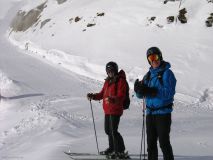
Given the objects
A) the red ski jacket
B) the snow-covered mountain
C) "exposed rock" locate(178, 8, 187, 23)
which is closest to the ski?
the snow-covered mountain

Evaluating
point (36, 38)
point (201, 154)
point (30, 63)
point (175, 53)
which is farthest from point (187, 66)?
point (36, 38)

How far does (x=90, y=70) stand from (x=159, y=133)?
1596cm

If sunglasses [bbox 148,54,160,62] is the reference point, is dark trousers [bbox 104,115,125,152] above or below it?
below

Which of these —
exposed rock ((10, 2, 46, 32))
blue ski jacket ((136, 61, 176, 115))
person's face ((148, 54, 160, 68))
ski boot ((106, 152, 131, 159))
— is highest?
exposed rock ((10, 2, 46, 32))

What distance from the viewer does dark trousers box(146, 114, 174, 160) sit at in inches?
240

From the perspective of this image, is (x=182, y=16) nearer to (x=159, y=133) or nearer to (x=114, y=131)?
(x=114, y=131)

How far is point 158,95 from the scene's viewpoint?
6.07 metres

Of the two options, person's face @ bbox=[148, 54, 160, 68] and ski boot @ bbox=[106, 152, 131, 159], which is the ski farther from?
person's face @ bbox=[148, 54, 160, 68]

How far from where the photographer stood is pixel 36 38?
32906 mm

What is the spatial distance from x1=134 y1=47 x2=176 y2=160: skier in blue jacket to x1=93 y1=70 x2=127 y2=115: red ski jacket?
1.02 metres

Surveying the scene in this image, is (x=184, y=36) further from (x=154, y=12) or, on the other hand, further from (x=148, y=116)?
(x=148, y=116)

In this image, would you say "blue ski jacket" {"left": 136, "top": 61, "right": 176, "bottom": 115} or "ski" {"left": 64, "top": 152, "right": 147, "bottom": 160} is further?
"ski" {"left": 64, "top": 152, "right": 147, "bottom": 160}

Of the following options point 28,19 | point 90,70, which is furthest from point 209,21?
point 28,19

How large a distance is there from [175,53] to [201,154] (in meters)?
13.5
